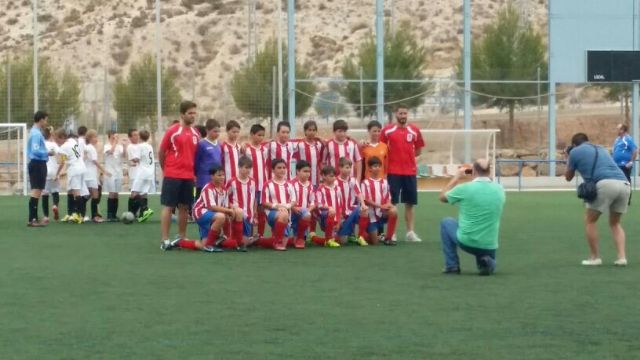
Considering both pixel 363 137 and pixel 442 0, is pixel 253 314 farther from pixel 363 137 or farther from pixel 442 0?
pixel 442 0

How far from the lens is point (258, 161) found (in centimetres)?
1712

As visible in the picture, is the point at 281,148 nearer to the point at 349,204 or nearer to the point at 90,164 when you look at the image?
the point at 349,204

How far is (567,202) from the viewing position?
28.5 metres

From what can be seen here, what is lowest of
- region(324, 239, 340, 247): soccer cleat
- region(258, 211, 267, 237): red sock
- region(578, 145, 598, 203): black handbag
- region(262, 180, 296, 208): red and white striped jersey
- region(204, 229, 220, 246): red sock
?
region(324, 239, 340, 247): soccer cleat

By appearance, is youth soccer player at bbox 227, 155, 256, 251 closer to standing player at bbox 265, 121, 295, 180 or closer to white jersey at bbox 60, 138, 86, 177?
standing player at bbox 265, 121, 295, 180

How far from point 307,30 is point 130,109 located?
30699mm

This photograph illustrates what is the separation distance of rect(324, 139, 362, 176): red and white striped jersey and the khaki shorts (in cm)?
427

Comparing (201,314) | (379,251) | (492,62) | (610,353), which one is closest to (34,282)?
(201,314)

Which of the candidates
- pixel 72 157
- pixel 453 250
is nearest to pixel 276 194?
pixel 453 250

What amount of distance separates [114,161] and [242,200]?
Answer: 743 cm

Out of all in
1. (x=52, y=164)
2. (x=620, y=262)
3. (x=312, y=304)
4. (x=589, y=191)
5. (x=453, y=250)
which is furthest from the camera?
(x=52, y=164)

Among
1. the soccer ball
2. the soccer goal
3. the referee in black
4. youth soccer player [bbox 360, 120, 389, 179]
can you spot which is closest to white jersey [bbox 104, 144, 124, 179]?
the soccer ball

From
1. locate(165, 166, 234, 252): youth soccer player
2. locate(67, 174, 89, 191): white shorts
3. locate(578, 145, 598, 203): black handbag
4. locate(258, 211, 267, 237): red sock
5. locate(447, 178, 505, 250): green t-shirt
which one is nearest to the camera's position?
locate(447, 178, 505, 250): green t-shirt

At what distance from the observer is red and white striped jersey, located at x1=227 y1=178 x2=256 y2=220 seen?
53.1ft
